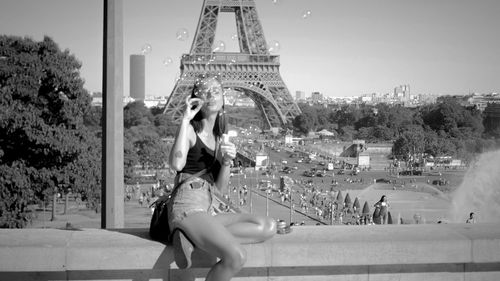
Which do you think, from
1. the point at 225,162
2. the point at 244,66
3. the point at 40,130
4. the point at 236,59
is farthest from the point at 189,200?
the point at 236,59

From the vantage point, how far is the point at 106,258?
11.9 feet

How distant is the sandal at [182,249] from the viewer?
3.62m

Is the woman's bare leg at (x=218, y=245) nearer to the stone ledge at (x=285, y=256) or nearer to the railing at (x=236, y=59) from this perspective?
the stone ledge at (x=285, y=256)

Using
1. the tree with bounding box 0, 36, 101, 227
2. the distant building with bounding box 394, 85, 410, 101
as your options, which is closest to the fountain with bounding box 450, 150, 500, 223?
the tree with bounding box 0, 36, 101, 227

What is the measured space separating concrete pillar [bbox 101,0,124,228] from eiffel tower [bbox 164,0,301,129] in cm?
4051

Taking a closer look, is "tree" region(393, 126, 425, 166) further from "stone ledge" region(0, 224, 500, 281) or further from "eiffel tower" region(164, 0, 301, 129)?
"stone ledge" region(0, 224, 500, 281)

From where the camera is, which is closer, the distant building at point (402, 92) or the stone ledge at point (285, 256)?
the stone ledge at point (285, 256)

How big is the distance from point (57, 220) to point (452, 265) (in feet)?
65.8

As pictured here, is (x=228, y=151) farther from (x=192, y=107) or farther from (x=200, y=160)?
(x=192, y=107)

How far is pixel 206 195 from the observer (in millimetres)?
3820

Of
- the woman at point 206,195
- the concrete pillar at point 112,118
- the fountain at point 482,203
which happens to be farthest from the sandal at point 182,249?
the fountain at point 482,203

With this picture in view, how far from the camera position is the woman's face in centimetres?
394

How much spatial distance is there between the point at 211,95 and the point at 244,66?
4694cm

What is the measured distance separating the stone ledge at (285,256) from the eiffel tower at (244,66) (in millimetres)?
41539
